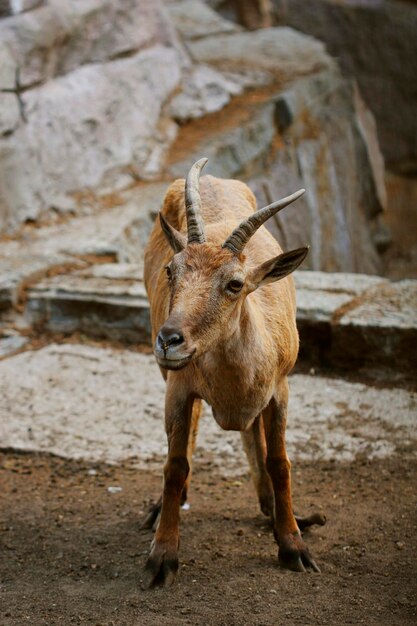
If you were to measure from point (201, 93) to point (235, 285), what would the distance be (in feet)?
30.0

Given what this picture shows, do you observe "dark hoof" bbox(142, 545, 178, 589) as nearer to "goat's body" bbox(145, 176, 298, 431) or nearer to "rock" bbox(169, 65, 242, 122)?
"goat's body" bbox(145, 176, 298, 431)

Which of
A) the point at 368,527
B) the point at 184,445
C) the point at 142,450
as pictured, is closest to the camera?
the point at 184,445

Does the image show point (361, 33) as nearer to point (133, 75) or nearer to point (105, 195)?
point (133, 75)

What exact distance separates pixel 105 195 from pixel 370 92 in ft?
33.5

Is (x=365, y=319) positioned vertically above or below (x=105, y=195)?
above

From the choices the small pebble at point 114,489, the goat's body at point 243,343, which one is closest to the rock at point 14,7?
the goat's body at point 243,343

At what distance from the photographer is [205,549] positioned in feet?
14.4

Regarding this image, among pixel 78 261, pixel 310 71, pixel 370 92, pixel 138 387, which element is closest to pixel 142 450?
pixel 138 387

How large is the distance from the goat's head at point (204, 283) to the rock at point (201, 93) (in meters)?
8.33

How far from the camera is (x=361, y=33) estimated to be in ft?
60.6

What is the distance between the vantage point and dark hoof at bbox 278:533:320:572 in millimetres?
4145

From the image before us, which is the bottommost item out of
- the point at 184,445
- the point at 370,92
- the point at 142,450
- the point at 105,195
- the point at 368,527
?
the point at 370,92

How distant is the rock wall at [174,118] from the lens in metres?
9.71

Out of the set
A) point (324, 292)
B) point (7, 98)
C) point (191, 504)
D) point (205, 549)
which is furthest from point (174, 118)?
point (205, 549)
